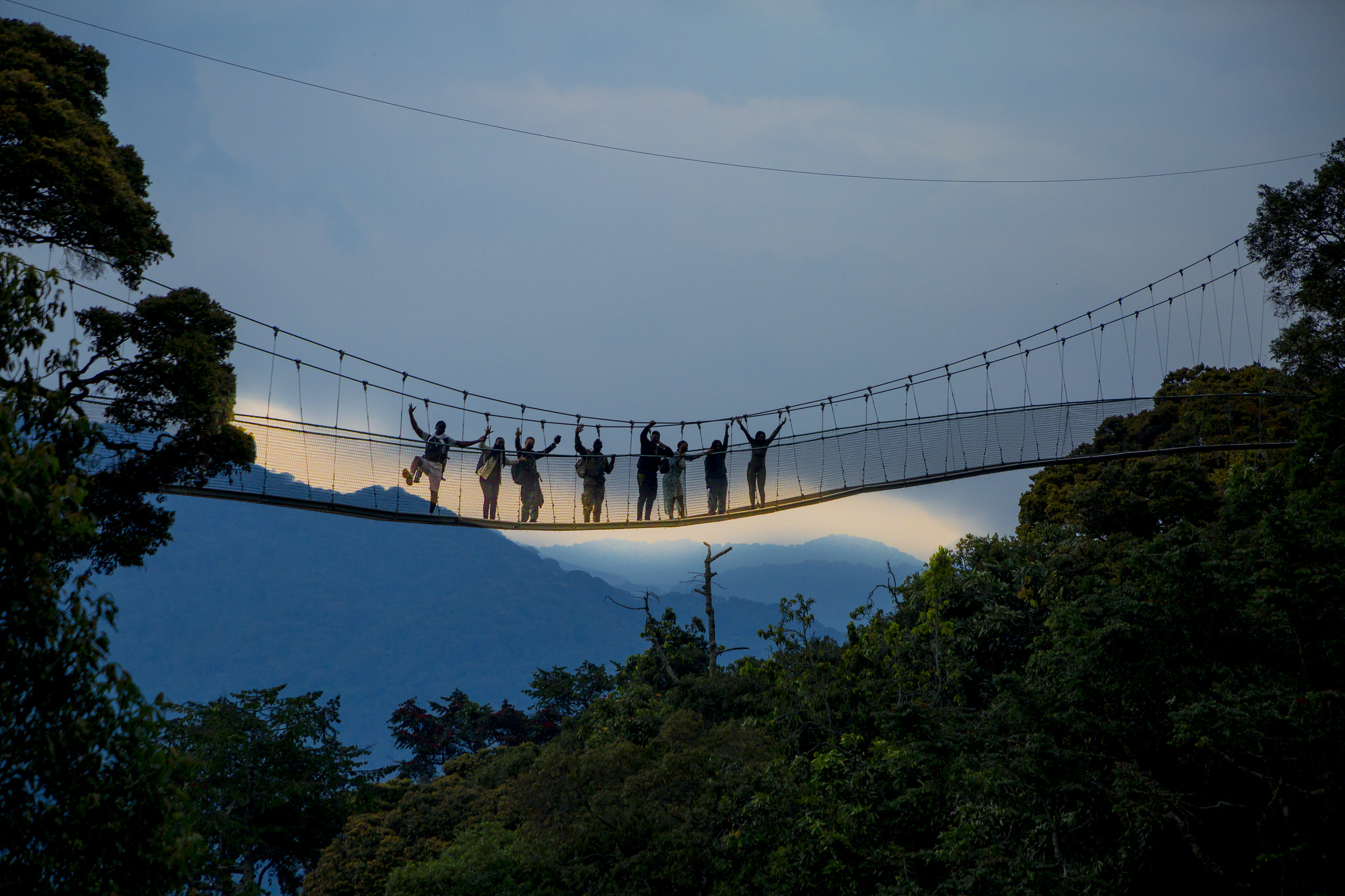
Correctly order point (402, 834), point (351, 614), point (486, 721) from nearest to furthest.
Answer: point (402, 834), point (486, 721), point (351, 614)

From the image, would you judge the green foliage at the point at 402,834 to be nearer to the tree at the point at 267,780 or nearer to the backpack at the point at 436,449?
the tree at the point at 267,780

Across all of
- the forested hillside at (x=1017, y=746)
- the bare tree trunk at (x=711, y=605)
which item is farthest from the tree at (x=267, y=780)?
the bare tree trunk at (x=711, y=605)

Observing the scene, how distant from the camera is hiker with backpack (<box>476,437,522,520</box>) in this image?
1255 cm

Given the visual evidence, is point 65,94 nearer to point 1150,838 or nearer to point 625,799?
point 625,799

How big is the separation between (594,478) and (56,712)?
26.1ft

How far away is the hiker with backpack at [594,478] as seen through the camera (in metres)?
12.9

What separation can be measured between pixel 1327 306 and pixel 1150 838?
8.63 m

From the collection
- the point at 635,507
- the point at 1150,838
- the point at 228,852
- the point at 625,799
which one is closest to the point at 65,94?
the point at 635,507

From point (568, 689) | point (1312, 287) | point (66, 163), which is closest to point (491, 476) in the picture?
point (66, 163)

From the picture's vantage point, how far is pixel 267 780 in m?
20.5

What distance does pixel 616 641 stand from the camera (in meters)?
171

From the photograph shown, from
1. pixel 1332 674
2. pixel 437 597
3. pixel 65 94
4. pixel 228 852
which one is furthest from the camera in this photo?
pixel 437 597

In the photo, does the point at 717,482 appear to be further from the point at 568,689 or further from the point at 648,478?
the point at 568,689

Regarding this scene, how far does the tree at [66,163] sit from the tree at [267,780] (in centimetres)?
1297
